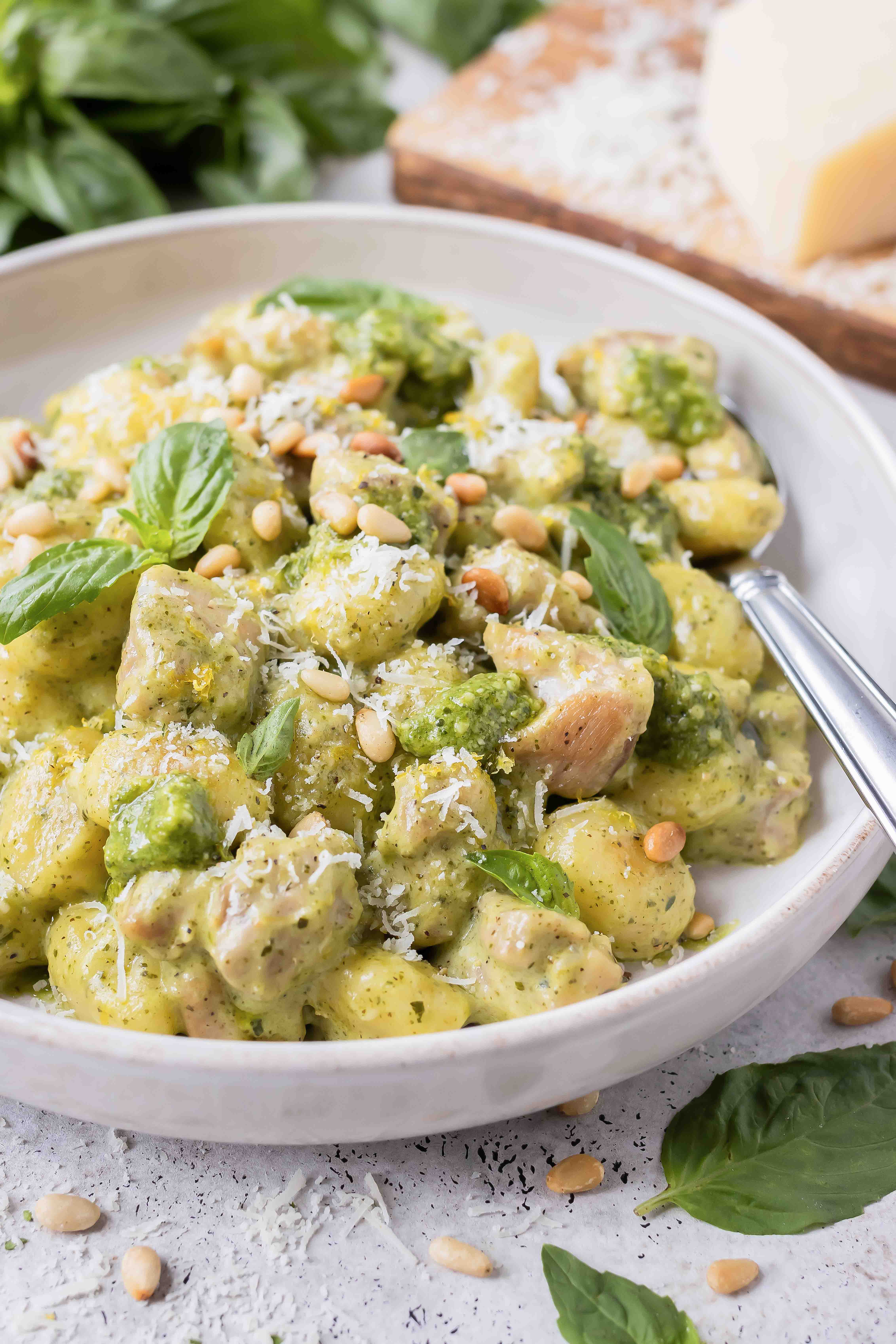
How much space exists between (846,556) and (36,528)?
169 centimetres

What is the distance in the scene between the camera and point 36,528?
2162 millimetres

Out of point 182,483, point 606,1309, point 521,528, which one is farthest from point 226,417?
point 606,1309

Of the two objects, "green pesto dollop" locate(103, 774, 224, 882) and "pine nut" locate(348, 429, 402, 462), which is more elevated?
"pine nut" locate(348, 429, 402, 462)

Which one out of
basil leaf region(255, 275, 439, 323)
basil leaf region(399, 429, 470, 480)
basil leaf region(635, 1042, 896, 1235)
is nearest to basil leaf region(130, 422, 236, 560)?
basil leaf region(399, 429, 470, 480)

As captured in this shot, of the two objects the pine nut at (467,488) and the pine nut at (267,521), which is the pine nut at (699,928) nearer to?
the pine nut at (467,488)

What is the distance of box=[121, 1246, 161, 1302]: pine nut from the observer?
1.75 meters

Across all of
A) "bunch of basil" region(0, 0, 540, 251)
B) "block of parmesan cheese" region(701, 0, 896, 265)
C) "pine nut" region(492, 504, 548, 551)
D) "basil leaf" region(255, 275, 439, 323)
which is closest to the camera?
"pine nut" region(492, 504, 548, 551)

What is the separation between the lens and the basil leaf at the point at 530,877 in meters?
1.84

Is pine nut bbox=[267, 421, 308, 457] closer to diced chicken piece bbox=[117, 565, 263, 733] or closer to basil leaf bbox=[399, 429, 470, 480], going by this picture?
basil leaf bbox=[399, 429, 470, 480]

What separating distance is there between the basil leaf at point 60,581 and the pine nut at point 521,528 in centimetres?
65

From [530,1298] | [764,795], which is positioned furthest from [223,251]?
[530,1298]

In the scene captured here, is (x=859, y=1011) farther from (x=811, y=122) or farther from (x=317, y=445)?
(x=811, y=122)

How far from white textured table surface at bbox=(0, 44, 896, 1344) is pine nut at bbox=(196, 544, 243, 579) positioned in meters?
0.94

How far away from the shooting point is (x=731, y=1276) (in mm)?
1791
